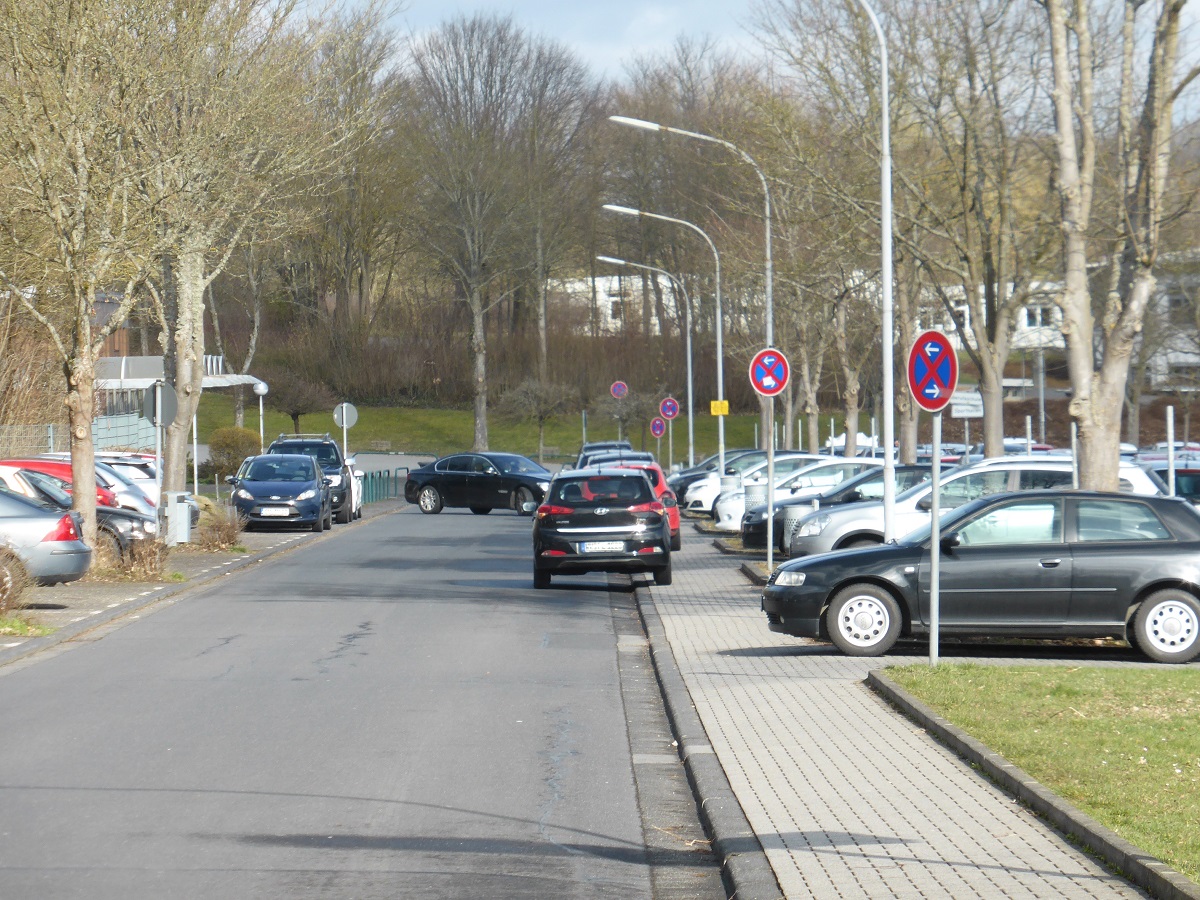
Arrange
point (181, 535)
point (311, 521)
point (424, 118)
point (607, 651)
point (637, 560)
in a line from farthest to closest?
point (424, 118)
point (311, 521)
point (181, 535)
point (637, 560)
point (607, 651)

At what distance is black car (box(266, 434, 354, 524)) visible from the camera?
3601 centimetres

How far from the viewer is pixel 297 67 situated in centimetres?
2530

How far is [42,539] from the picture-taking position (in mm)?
16703

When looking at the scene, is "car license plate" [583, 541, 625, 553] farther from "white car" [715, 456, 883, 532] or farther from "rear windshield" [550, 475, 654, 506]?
"white car" [715, 456, 883, 532]

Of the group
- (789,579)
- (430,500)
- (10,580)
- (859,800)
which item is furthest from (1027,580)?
(430,500)

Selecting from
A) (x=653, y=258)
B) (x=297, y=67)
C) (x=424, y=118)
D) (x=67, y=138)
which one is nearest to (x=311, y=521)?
(x=297, y=67)

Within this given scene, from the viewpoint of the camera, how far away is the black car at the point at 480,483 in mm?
41438

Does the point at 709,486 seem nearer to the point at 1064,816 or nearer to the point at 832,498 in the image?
the point at 832,498

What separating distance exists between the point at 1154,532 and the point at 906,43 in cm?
A: 1366

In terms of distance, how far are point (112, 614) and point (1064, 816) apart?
1242cm

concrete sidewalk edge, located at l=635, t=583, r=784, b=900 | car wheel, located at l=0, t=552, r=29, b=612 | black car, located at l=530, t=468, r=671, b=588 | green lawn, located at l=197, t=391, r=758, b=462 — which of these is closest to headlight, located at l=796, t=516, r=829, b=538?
black car, located at l=530, t=468, r=671, b=588

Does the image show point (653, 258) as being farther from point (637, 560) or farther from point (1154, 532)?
point (1154, 532)

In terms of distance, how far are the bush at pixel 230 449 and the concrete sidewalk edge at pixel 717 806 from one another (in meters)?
42.5

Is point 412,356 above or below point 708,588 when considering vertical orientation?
above
